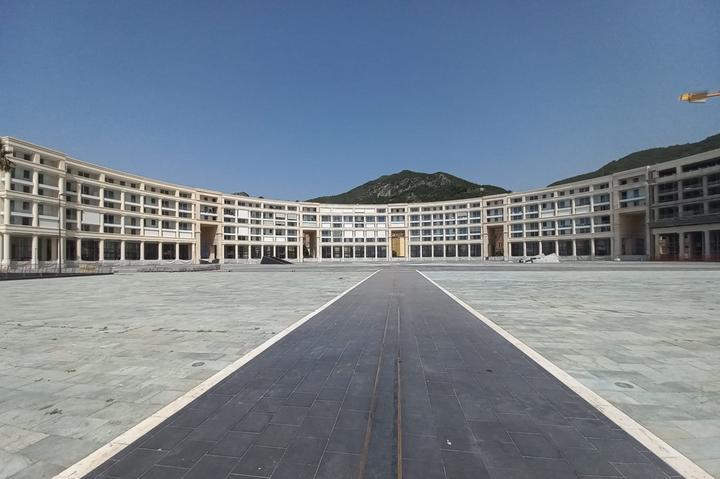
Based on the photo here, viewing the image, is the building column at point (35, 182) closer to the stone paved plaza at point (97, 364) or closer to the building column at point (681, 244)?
the stone paved plaza at point (97, 364)

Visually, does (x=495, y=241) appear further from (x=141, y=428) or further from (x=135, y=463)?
(x=135, y=463)

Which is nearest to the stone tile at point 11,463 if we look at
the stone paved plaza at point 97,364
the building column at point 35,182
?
the stone paved plaza at point 97,364

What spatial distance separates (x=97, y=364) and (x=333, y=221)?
107913 mm

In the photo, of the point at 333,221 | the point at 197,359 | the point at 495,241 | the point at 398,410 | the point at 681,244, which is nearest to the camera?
the point at 398,410

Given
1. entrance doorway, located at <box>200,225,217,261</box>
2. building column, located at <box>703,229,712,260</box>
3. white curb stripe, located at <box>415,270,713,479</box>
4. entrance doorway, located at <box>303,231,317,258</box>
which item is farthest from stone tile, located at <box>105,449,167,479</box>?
entrance doorway, located at <box>303,231,317,258</box>

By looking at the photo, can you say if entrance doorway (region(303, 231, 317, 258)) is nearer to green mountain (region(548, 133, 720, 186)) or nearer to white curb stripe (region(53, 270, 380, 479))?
white curb stripe (region(53, 270, 380, 479))

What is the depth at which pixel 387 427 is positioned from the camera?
3.65 m

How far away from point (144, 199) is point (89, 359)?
276ft

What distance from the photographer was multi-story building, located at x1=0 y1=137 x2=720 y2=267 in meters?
58.1

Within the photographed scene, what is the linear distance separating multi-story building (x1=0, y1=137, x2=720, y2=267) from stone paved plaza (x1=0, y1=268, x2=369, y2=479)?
5173cm

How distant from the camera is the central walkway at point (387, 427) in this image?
9.81 ft

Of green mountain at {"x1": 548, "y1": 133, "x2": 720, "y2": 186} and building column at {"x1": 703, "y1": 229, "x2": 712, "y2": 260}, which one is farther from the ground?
green mountain at {"x1": 548, "y1": 133, "x2": 720, "y2": 186}

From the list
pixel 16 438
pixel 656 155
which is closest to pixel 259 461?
pixel 16 438

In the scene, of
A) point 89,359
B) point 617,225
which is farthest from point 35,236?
point 617,225
